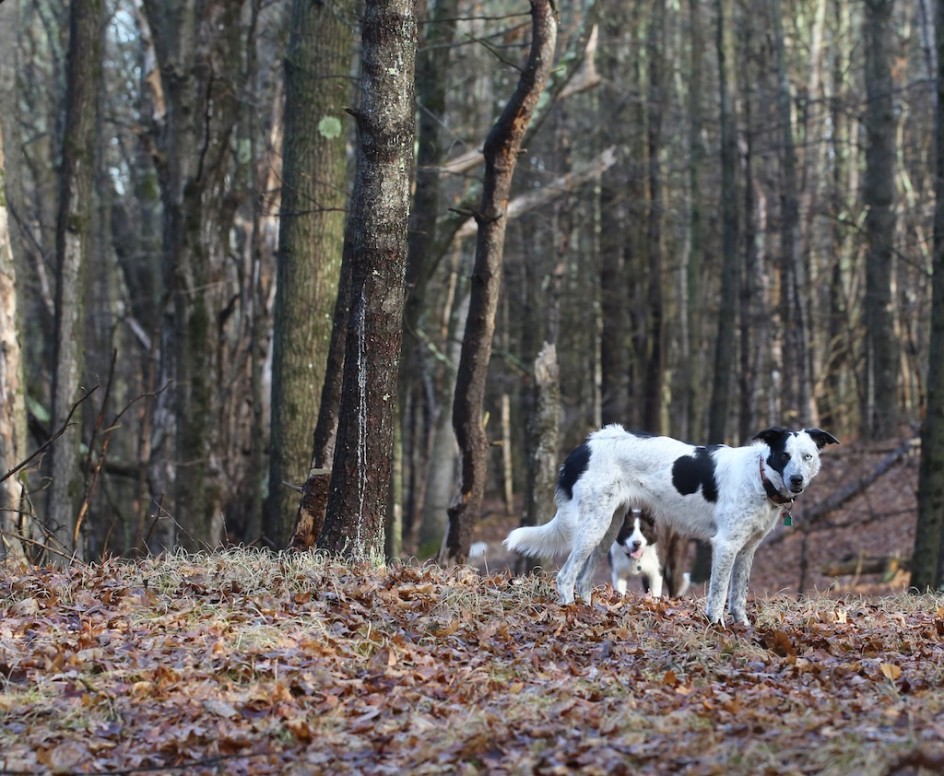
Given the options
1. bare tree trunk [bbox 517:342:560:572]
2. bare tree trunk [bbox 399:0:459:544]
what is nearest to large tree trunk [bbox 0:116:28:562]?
bare tree trunk [bbox 399:0:459:544]

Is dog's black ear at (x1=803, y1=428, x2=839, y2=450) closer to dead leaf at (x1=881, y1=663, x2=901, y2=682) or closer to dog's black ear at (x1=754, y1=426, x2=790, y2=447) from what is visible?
dog's black ear at (x1=754, y1=426, x2=790, y2=447)

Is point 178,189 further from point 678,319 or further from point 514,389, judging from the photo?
point 678,319

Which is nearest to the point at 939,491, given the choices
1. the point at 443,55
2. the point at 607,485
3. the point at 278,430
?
the point at 607,485

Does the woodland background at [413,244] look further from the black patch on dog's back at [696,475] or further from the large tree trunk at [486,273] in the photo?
the black patch on dog's back at [696,475]

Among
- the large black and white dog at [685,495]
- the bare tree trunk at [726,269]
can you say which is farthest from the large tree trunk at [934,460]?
the bare tree trunk at [726,269]

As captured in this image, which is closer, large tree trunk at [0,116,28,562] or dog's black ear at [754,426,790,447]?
dog's black ear at [754,426,790,447]

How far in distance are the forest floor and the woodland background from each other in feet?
4.45

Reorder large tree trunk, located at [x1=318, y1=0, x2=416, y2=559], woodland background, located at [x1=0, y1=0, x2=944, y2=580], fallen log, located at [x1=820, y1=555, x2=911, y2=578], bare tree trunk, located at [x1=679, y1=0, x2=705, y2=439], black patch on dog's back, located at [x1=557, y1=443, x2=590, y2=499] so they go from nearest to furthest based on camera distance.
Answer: large tree trunk, located at [x1=318, y1=0, x2=416, y2=559], black patch on dog's back, located at [x1=557, y1=443, x2=590, y2=499], woodland background, located at [x1=0, y1=0, x2=944, y2=580], fallen log, located at [x1=820, y1=555, x2=911, y2=578], bare tree trunk, located at [x1=679, y1=0, x2=705, y2=439]

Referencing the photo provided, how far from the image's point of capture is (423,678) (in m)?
6.31

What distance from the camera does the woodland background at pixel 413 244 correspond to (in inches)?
478

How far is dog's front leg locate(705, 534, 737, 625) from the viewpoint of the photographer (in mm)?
8211

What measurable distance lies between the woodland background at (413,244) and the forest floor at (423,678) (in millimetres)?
1355

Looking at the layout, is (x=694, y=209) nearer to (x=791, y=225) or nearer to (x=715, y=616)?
(x=791, y=225)

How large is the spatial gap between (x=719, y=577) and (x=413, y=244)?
7659 millimetres
